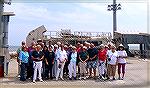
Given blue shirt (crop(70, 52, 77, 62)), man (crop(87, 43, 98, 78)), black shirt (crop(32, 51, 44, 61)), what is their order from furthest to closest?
man (crop(87, 43, 98, 78)) < blue shirt (crop(70, 52, 77, 62)) < black shirt (crop(32, 51, 44, 61))

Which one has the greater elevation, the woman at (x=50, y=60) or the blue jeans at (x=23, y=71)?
the woman at (x=50, y=60)

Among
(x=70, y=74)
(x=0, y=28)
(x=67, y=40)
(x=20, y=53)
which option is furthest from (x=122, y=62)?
(x=67, y=40)

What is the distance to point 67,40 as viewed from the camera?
71.2ft

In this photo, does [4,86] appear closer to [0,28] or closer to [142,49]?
[0,28]

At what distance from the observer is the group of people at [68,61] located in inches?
514

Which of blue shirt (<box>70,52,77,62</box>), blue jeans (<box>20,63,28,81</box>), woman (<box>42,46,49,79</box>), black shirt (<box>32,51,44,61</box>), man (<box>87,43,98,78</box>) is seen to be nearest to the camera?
black shirt (<box>32,51,44,61</box>)

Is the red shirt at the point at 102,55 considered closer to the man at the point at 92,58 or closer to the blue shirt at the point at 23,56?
the man at the point at 92,58

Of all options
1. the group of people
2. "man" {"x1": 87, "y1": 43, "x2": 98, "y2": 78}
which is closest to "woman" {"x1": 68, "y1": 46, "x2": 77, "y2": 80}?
the group of people

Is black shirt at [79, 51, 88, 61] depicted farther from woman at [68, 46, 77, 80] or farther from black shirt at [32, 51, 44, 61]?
black shirt at [32, 51, 44, 61]

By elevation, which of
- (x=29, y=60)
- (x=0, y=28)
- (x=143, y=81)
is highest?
(x=0, y=28)

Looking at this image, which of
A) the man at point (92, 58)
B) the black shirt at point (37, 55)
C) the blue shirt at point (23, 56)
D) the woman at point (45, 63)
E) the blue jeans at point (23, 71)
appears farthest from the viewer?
the man at point (92, 58)

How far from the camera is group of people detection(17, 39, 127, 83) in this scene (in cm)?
1305

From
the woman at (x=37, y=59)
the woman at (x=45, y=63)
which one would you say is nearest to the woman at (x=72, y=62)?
the woman at (x=45, y=63)

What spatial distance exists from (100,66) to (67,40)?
8331 millimetres
